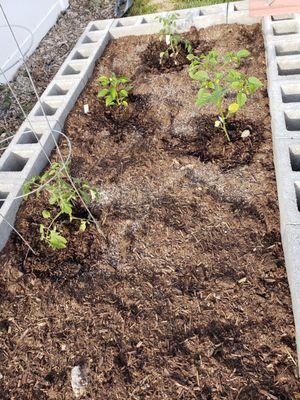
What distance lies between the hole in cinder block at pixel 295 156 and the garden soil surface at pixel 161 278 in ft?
0.59

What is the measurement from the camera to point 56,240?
2.38 m

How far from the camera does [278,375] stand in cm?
181

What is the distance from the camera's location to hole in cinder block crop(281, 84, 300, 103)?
10.5 feet

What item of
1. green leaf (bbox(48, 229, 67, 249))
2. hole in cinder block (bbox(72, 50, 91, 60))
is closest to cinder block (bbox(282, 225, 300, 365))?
green leaf (bbox(48, 229, 67, 249))

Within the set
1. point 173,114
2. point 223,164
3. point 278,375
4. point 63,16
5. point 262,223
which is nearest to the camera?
point 278,375

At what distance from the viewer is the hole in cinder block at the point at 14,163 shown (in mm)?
3152

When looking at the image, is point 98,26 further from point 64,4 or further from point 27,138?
point 27,138

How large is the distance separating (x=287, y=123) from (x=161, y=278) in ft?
5.80

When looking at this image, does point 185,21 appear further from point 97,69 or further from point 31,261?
point 31,261

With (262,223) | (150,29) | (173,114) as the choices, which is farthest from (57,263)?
(150,29)

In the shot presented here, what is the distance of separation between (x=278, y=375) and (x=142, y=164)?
1874 mm

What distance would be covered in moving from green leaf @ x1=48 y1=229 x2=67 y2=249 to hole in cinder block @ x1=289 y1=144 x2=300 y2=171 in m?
1.83

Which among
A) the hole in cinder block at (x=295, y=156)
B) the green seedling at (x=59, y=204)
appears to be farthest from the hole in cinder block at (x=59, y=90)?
the hole in cinder block at (x=295, y=156)

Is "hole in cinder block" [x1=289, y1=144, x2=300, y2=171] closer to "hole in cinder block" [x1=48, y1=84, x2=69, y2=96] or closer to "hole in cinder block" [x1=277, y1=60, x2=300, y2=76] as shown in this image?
"hole in cinder block" [x1=277, y1=60, x2=300, y2=76]
